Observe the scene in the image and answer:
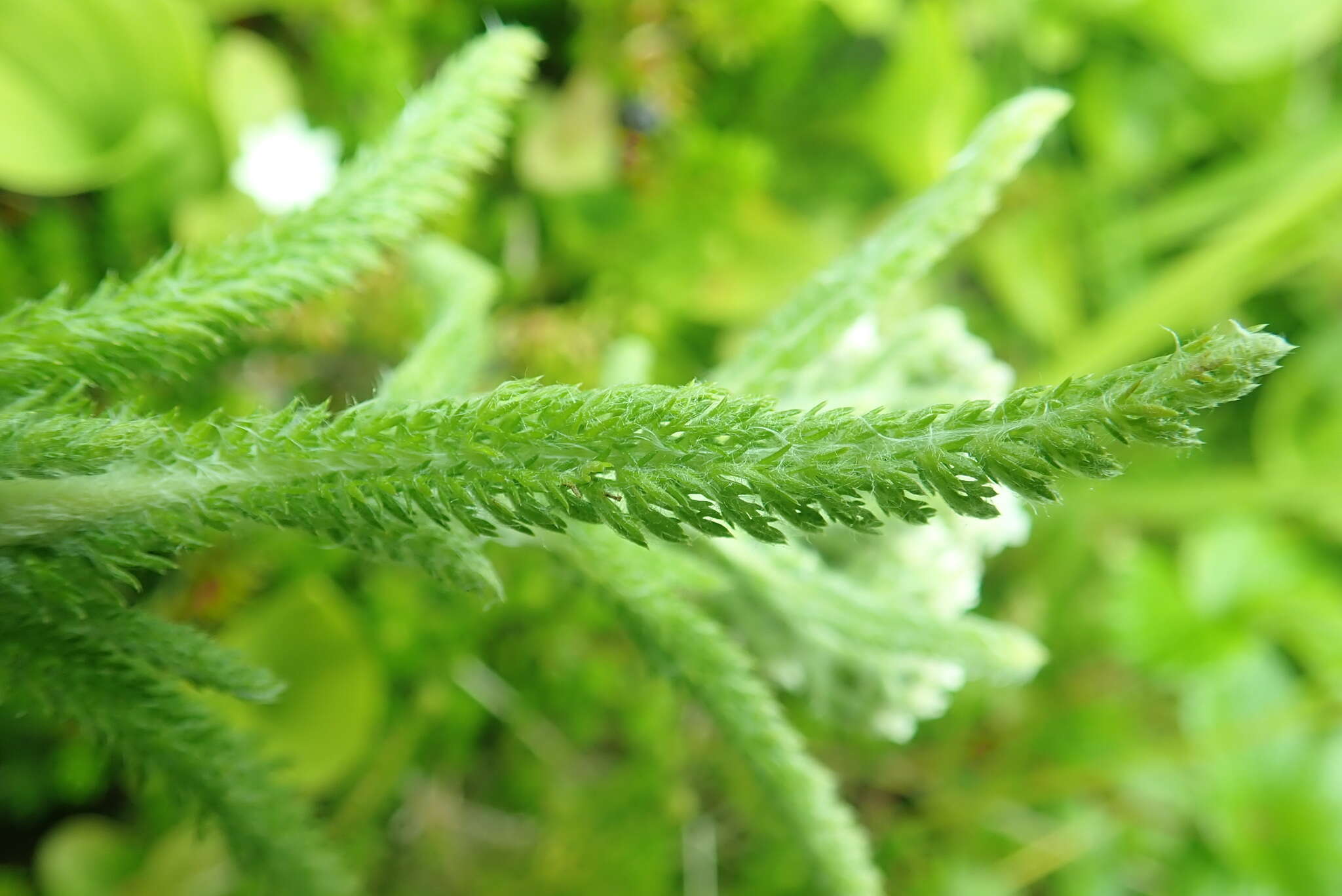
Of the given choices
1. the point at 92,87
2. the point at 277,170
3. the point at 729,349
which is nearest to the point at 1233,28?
the point at 729,349

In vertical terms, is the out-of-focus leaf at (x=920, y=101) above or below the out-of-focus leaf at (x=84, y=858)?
above

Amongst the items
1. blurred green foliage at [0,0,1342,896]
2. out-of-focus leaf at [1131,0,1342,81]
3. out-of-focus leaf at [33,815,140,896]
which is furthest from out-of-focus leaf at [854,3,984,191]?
out-of-focus leaf at [33,815,140,896]

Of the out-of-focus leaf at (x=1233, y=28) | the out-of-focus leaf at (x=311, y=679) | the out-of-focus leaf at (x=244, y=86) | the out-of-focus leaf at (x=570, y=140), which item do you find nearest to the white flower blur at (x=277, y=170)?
the out-of-focus leaf at (x=244, y=86)

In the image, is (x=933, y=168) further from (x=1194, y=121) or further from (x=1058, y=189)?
(x=1194, y=121)

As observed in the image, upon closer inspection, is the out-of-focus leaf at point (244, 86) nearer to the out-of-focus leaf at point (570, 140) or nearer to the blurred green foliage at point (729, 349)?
the blurred green foliage at point (729, 349)

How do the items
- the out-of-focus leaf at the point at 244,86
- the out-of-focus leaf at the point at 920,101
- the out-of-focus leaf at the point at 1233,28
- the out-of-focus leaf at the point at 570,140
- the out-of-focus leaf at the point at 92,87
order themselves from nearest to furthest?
the out-of-focus leaf at the point at 92,87 < the out-of-focus leaf at the point at 244,86 < the out-of-focus leaf at the point at 570,140 < the out-of-focus leaf at the point at 920,101 < the out-of-focus leaf at the point at 1233,28

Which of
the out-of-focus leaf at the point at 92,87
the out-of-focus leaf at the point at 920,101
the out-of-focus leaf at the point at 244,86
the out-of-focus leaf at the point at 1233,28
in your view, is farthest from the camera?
the out-of-focus leaf at the point at 1233,28

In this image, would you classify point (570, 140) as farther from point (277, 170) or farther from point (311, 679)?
point (311, 679)

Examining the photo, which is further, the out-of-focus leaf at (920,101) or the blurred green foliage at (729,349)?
the out-of-focus leaf at (920,101)

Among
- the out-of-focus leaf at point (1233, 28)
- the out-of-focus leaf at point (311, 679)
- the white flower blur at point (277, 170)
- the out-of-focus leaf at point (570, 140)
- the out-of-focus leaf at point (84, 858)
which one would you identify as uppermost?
the out-of-focus leaf at point (1233, 28)
